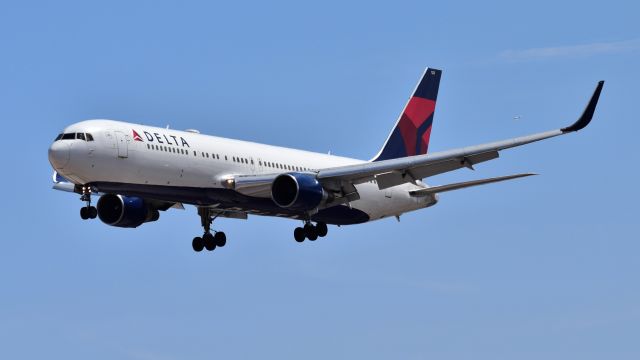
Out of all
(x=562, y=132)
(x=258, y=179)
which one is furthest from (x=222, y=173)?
(x=562, y=132)

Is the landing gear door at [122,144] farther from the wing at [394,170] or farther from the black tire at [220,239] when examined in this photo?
the black tire at [220,239]

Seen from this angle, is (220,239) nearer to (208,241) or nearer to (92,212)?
(208,241)

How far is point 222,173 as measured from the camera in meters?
65.1

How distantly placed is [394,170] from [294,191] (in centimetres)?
454

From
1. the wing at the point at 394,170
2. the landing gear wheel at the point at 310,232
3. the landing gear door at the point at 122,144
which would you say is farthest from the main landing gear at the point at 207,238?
the landing gear door at the point at 122,144

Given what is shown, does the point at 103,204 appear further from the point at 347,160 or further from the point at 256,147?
the point at 347,160

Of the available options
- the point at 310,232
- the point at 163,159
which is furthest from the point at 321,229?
the point at 163,159

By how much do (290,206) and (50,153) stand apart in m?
10.7

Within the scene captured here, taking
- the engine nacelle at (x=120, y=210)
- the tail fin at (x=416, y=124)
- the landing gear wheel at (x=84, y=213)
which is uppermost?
the tail fin at (x=416, y=124)

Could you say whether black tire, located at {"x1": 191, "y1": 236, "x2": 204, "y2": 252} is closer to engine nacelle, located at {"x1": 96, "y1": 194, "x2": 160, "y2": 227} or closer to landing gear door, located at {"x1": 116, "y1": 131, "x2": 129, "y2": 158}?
engine nacelle, located at {"x1": 96, "y1": 194, "x2": 160, "y2": 227}

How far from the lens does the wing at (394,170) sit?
206 feet

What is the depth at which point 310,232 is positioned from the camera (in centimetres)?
6912

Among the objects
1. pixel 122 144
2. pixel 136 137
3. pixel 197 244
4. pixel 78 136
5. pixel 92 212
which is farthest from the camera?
pixel 197 244

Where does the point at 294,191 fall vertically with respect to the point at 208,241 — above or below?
Answer: below
